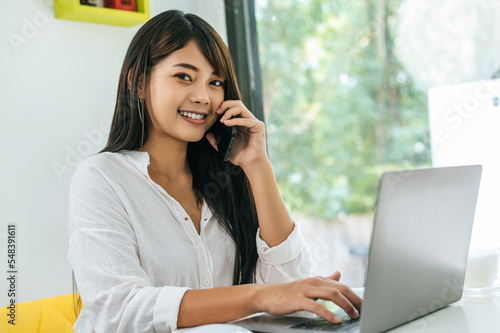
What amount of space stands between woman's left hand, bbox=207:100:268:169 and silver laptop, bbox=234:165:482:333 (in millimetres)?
546

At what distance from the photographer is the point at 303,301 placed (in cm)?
90

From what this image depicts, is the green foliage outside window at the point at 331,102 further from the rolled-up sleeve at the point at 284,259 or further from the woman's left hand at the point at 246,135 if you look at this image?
the rolled-up sleeve at the point at 284,259

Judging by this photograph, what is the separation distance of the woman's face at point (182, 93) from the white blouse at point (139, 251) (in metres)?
0.12

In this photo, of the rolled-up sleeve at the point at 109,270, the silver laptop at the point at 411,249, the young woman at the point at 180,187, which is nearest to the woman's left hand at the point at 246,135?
the young woman at the point at 180,187

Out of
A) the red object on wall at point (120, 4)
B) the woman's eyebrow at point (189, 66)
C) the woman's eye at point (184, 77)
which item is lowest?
the woman's eye at point (184, 77)

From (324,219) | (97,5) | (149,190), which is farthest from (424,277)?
(324,219)

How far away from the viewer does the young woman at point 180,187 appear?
123 centimetres

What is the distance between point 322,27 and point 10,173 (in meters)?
2.32

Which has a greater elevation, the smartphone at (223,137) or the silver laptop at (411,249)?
the smartphone at (223,137)

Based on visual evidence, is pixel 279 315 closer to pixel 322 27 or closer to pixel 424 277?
pixel 424 277

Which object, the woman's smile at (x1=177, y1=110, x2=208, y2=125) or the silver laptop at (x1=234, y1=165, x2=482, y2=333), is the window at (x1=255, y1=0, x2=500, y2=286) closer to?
the woman's smile at (x1=177, y1=110, x2=208, y2=125)

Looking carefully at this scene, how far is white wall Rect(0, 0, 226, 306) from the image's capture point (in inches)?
67.2

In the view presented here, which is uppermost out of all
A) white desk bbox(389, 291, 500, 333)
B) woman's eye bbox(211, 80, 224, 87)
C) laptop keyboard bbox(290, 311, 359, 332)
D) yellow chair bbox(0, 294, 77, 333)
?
woman's eye bbox(211, 80, 224, 87)

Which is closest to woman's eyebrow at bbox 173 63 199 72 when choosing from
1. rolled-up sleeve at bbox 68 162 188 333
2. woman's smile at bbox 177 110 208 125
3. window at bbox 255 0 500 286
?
woman's smile at bbox 177 110 208 125
